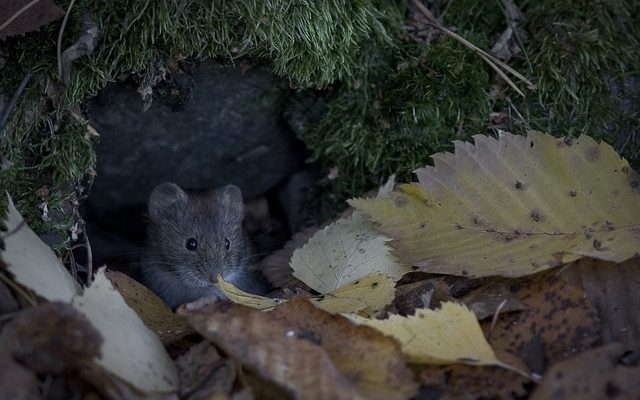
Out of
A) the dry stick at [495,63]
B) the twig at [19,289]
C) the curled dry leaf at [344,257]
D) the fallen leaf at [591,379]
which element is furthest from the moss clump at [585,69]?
the twig at [19,289]

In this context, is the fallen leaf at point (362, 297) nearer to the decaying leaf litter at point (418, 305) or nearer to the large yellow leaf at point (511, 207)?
the decaying leaf litter at point (418, 305)

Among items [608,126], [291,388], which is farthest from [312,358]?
[608,126]

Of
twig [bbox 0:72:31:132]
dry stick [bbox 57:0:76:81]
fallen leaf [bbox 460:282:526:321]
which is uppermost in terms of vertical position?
dry stick [bbox 57:0:76:81]

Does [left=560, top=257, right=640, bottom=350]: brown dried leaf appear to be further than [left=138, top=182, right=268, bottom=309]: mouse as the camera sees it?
No

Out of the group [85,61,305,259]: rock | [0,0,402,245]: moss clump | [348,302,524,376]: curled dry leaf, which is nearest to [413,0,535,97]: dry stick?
[0,0,402,245]: moss clump

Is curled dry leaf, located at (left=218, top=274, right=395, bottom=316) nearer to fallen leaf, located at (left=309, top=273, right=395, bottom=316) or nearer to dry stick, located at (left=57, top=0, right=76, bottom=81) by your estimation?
fallen leaf, located at (left=309, top=273, right=395, bottom=316)

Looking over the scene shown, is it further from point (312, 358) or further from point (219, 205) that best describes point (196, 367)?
point (219, 205)
